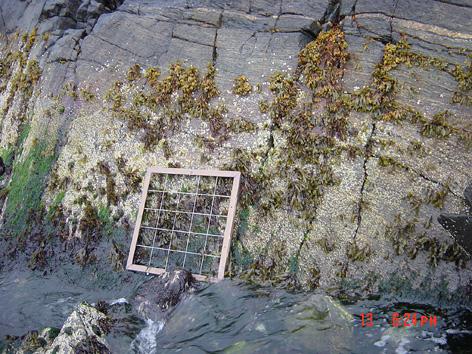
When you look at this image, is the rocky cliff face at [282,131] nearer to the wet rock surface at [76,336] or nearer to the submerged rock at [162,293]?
the submerged rock at [162,293]

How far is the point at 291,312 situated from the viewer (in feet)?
14.0

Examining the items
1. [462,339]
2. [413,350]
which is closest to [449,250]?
[462,339]

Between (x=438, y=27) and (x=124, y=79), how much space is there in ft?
12.7

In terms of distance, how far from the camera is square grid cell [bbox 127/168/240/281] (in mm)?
5395

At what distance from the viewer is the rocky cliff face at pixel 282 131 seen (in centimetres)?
499

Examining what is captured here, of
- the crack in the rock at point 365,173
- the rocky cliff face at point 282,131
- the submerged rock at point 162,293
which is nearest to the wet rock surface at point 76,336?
the submerged rock at point 162,293
